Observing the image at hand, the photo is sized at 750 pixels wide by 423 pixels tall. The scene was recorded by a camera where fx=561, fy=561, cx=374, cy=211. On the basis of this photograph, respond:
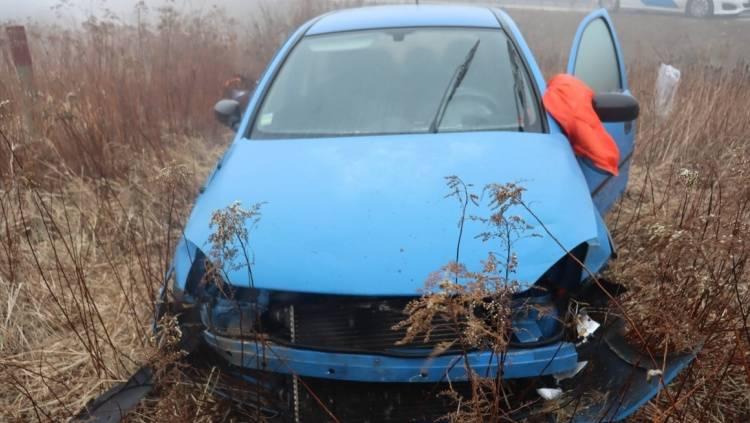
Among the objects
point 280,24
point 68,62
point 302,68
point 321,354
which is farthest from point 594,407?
point 280,24

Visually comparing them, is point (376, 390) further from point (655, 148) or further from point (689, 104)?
point (689, 104)

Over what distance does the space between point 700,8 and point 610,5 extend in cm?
292

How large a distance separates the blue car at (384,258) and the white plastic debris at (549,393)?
0.03 meters

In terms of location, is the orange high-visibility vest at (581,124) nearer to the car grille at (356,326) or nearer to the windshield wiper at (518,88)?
the windshield wiper at (518,88)

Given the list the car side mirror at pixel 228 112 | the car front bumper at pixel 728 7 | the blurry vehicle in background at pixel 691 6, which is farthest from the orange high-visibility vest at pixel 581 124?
the car front bumper at pixel 728 7

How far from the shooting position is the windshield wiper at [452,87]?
264 cm

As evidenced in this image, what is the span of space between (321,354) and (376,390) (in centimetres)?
27

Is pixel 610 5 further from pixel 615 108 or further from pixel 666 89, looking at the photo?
pixel 615 108

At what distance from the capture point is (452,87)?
9.21 ft

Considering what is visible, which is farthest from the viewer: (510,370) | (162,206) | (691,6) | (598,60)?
(691,6)

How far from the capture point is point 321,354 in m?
1.70

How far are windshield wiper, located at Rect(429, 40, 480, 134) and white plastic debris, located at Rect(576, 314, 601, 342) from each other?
3.61 feet

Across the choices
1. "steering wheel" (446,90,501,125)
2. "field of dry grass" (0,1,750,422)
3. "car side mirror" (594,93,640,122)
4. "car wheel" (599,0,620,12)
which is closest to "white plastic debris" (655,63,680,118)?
"field of dry grass" (0,1,750,422)

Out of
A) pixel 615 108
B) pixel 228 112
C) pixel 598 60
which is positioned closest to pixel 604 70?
pixel 598 60
